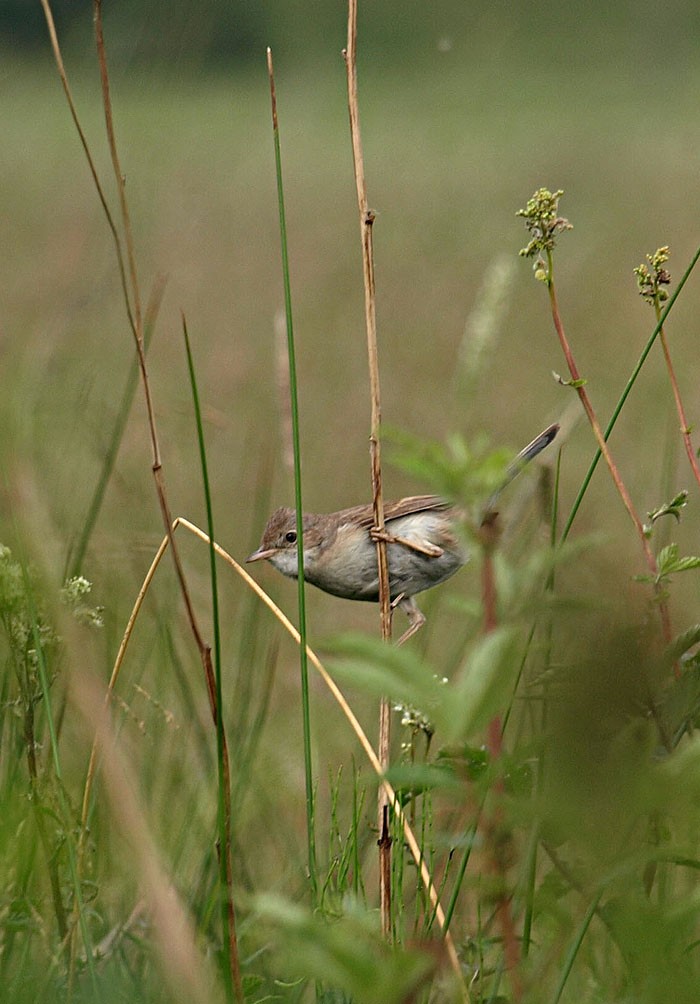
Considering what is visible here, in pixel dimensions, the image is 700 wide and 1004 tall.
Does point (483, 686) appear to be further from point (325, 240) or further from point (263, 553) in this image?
point (325, 240)

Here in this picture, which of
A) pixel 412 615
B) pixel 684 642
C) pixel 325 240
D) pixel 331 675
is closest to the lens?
pixel 331 675

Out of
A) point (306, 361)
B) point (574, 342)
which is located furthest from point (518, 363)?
point (306, 361)

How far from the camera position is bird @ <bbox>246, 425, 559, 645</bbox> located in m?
2.72

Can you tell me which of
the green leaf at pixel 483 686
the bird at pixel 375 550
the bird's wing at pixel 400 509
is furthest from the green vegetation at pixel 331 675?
the bird's wing at pixel 400 509

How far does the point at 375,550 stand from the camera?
280cm

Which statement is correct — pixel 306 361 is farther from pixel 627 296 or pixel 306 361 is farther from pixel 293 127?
pixel 293 127

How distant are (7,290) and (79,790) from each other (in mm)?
10025

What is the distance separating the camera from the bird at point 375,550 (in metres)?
2.72

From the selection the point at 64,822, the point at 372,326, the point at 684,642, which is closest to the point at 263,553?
the point at 372,326

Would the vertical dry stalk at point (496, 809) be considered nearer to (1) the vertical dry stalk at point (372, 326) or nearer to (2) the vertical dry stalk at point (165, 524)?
(2) the vertical dry stalk at point (165, 524)

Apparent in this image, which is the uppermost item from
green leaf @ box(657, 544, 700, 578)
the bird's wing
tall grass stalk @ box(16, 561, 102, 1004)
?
the bird's wing

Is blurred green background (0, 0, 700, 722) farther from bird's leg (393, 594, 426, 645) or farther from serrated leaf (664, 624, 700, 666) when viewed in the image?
bird's leg (393, 594, 426, 645)

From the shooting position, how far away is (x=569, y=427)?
252cm

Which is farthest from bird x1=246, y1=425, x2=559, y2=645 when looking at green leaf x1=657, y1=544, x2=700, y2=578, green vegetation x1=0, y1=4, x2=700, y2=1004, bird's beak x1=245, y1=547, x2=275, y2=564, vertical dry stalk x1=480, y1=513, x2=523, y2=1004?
vertical dry stalk x1=480, y1=513, x2=523, y2=1004
